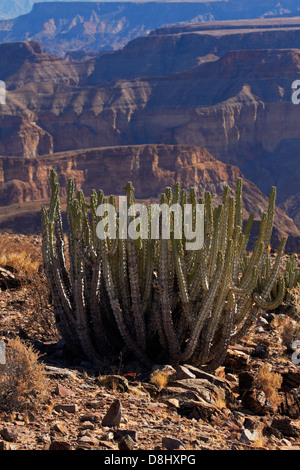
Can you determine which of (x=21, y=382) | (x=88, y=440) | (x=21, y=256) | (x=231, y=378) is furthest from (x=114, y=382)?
(x=21, y=256)

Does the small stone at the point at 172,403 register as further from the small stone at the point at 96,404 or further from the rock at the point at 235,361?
the rock at the point at 235,361

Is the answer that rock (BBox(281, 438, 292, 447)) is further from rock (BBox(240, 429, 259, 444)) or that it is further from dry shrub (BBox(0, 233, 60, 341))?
dry shrub (BBox(0, 233, 60, 341))

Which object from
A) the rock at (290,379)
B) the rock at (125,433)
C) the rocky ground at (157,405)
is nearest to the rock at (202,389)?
the rocky ground at (157,405)

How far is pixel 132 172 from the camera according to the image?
2815 inches

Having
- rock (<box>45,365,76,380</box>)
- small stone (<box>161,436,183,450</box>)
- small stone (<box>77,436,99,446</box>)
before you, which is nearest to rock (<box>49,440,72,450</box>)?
small stone (<box>77,436,99,446</box>)

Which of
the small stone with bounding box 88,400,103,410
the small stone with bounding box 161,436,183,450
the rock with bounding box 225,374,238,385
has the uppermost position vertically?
the small stone with bounding box 88,400,103,410

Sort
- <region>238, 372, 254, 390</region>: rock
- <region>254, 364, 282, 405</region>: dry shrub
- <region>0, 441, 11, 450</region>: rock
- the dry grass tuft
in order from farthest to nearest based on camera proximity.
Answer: <region>238, 372, 254, 390</region>: rock
<region>254, 364, 282, 405</region>: dry shrub
the dry grass tuft
<region>0, 441, 11, 450</region>: rock

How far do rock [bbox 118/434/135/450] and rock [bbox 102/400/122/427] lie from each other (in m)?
0.31

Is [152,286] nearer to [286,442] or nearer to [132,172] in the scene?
[286,442]

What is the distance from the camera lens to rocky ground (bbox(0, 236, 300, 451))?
168 inches

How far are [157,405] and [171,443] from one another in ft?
2.62

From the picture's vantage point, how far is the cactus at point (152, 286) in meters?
5.79
